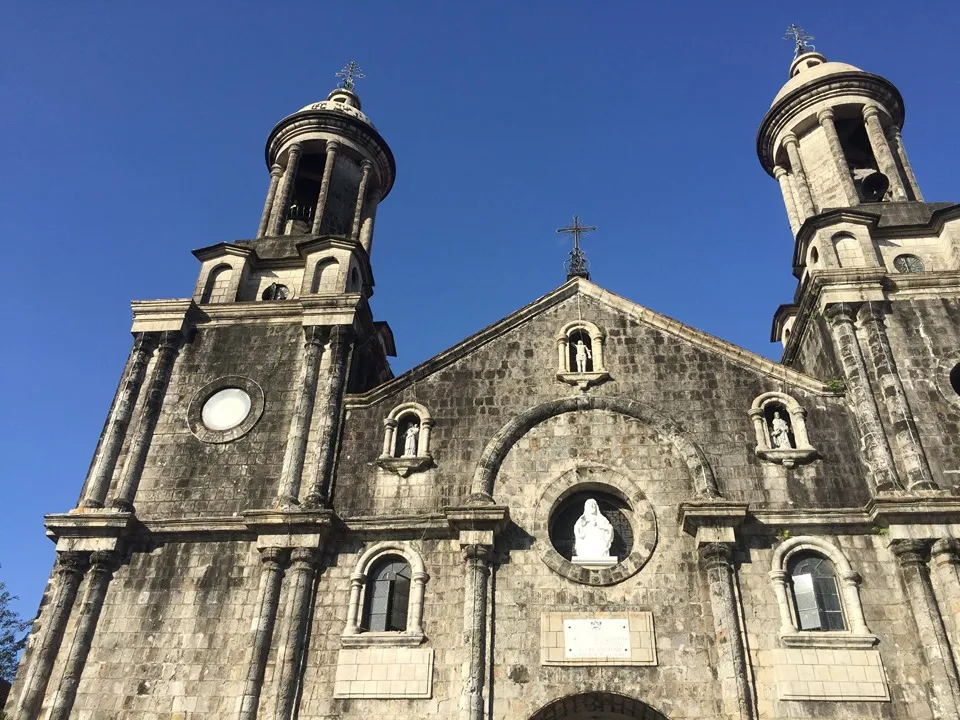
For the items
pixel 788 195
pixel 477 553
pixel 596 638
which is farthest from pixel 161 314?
pixel 788 195

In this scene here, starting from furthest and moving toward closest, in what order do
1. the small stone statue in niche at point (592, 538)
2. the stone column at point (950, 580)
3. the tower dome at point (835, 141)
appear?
the tower dome at point (835, 141) → the small stone statue in niche at point (592, 538) → the stone column at point (950, 580)

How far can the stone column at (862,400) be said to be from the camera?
15195mm

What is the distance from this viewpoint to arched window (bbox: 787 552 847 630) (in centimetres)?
1406

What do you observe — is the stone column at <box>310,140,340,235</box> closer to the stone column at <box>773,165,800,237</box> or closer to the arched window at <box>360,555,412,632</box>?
the arched window at <box>360,555,412,632</box>

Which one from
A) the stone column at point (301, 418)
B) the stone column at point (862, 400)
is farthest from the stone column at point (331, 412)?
the stone column at point (862, 400)

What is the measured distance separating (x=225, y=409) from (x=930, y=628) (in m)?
13.7

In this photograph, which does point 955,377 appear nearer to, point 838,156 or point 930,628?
point 930,628

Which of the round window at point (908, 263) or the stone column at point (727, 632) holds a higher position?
the round window at point (908, 263)

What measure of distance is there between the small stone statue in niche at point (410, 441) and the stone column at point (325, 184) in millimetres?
6953

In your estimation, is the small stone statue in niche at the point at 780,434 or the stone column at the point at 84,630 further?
the small stone statue in niche at the point at 780,434

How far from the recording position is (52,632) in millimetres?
14695

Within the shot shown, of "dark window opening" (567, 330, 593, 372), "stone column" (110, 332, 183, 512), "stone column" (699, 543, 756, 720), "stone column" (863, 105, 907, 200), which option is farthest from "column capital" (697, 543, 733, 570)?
"stone column" (863, 105, 907, 200)

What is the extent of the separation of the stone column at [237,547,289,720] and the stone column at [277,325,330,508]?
106cm

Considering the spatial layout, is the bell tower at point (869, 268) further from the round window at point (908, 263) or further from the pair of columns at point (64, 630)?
the pair of columns at point (64, 630)
